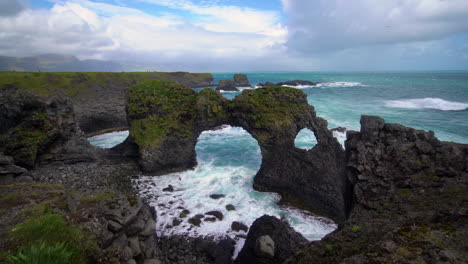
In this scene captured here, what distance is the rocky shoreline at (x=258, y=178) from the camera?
7141mm

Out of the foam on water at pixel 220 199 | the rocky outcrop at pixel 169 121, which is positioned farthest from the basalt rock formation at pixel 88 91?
the foam on water at pixel 220 199

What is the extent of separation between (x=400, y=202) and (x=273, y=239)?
7.93 metres

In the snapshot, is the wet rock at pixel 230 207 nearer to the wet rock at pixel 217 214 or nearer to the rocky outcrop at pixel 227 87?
the wet rock at pixel 217 214

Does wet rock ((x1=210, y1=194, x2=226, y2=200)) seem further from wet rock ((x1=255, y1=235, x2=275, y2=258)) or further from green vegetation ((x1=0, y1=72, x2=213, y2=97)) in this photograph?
green vegetation ((x1=0, y1=72, x2=213, y2=97))

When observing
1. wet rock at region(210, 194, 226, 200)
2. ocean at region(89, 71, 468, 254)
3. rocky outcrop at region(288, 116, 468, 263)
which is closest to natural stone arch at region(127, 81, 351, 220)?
ocean at region(89, 71, 468, 254)

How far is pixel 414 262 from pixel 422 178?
5552mm

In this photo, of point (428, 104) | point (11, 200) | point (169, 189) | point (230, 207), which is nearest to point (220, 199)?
point (230, 207)

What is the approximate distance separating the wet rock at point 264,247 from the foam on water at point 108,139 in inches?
1154

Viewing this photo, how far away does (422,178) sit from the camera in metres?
9.29

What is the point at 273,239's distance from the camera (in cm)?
1415

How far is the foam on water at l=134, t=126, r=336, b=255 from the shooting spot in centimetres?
1720

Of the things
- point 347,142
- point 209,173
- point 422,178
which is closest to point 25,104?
point 209,173

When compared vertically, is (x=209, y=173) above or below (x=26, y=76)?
below

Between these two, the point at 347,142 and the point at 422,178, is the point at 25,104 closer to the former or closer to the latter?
the point at 347,142
